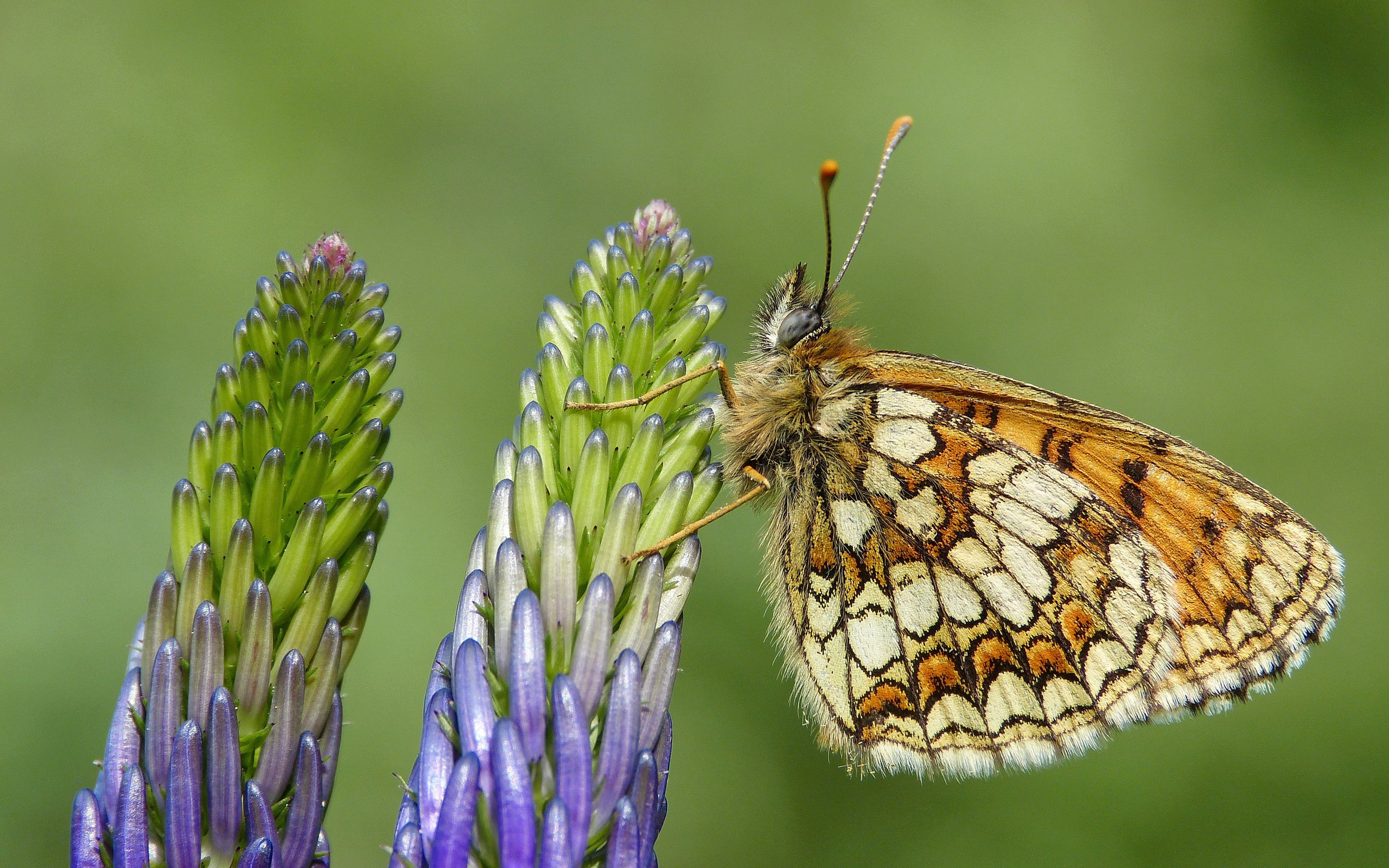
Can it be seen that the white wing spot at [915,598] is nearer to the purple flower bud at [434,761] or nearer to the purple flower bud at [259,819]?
the purple flower bud at [434,761]

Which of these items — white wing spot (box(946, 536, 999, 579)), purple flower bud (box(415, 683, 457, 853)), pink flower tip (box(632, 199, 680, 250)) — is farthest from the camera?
white wing spot (box(946, 536, 999, 579))

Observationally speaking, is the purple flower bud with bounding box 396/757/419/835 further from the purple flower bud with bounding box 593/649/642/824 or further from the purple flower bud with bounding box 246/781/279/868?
the purple flower bud with bounding box 593/649/642/824

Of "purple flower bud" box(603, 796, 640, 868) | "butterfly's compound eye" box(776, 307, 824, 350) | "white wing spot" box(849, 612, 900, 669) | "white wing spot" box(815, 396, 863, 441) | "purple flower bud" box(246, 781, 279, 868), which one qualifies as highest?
"butterfly's compound eye" box(776, 307, 824, 350)

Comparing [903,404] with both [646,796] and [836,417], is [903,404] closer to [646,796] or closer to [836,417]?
[836,417]

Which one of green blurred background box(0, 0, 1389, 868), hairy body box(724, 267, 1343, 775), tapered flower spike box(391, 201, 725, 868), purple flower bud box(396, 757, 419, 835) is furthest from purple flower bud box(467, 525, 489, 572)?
green blurred background box(0, 0, 1389, 868)

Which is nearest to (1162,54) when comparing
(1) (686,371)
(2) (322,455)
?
(1) (686,371)

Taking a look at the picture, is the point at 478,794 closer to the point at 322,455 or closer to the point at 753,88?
the point at 322,455
